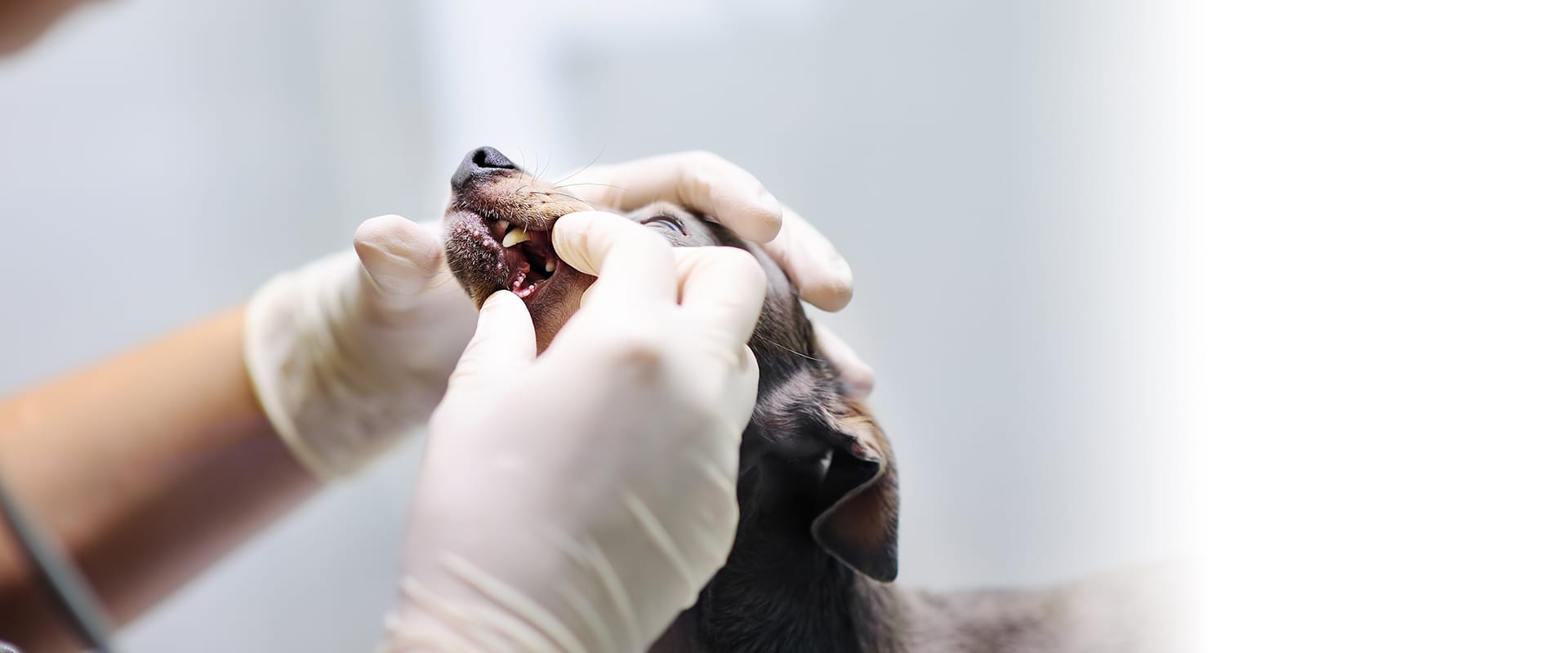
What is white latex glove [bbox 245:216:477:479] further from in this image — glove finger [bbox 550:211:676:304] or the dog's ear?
the dog's ear

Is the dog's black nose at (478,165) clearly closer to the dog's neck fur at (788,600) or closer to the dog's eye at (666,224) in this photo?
the dog's eye at (666,224)

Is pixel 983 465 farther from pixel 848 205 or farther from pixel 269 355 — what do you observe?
pixel 269 355

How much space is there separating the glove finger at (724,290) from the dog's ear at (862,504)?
27 cm

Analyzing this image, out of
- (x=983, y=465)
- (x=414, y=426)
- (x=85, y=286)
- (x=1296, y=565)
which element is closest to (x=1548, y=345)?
(x=1296, y=565)

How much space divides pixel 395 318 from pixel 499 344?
64 cm

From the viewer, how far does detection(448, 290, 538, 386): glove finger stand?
38.2 inches

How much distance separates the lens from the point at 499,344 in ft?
3.25

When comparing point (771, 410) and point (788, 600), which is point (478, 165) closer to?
point (771, 410)

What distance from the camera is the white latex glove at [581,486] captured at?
870mm

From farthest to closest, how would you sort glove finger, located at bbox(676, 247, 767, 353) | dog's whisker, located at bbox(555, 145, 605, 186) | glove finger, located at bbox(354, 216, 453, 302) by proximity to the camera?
dog's whisker, located at bbox(555, 145, 605, 186), glove finger, located at bbox(354, 216, 453, 302), glove finger, located at bbox(676, 247, 767, 353)

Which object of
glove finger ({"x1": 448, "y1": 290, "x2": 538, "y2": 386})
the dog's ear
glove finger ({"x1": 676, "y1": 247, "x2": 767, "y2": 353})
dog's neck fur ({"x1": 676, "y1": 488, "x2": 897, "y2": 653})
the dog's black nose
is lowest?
dog's neck fur ({"x1": 676, "y1": 488, "x2": 897, "y2": 653})

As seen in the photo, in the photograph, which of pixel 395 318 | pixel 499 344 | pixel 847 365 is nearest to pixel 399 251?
pixel 499 344

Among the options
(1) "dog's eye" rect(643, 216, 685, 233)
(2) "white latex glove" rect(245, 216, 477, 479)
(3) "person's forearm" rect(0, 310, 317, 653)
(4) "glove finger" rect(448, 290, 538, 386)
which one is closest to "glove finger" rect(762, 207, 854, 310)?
(1) "dog's eye" rect(643, 216, 685, 233)

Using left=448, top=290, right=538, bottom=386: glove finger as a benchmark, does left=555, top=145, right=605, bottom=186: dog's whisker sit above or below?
above
